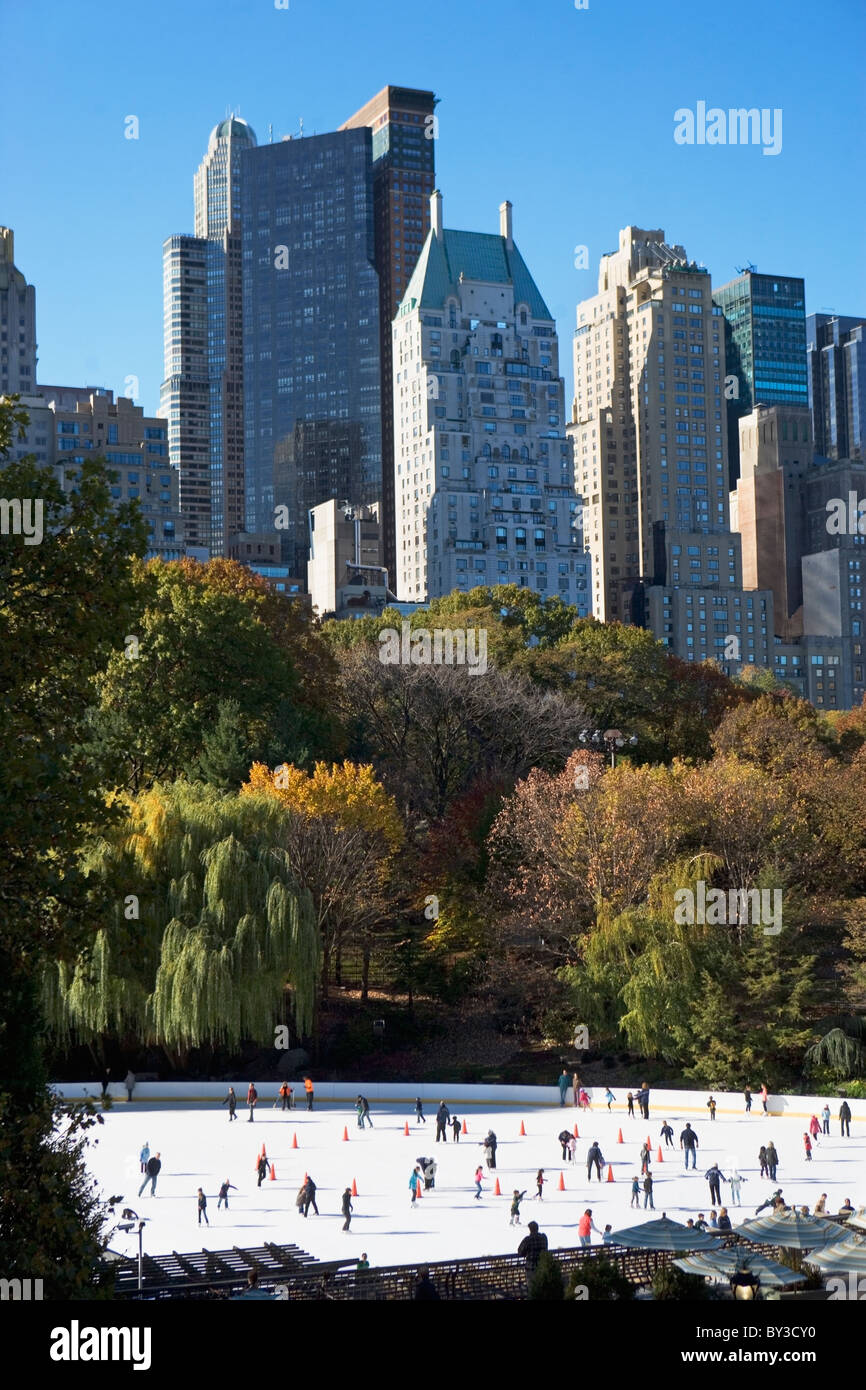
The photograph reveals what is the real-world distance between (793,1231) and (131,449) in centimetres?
13013

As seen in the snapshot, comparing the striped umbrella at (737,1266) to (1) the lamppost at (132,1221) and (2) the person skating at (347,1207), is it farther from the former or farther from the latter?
(1) the lamppost at (132,1221)

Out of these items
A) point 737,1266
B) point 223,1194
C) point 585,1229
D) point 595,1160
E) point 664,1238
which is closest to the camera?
point 737,1266

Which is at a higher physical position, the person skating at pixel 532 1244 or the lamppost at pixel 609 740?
the lamppost at pixel 609 740

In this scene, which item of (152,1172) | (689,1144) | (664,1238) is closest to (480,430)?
(689,1144)

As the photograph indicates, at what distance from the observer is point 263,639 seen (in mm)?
53812

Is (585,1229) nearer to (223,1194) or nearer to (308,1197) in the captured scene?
(308,1197)

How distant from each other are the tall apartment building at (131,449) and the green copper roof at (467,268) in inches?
1205

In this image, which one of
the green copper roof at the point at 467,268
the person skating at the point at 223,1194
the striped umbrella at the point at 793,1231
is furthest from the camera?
the green copper roof at the point at 467,268

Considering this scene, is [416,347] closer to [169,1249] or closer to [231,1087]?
[231,1087]

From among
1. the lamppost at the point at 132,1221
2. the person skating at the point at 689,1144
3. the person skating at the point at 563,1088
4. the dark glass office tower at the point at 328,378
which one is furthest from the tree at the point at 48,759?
the dark glass office tower at the point at 328,378

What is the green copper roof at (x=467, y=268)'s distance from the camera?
522ft

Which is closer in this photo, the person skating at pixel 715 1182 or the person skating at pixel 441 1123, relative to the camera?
the person skating at pixel 715 1182

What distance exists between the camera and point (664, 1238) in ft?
76.8
